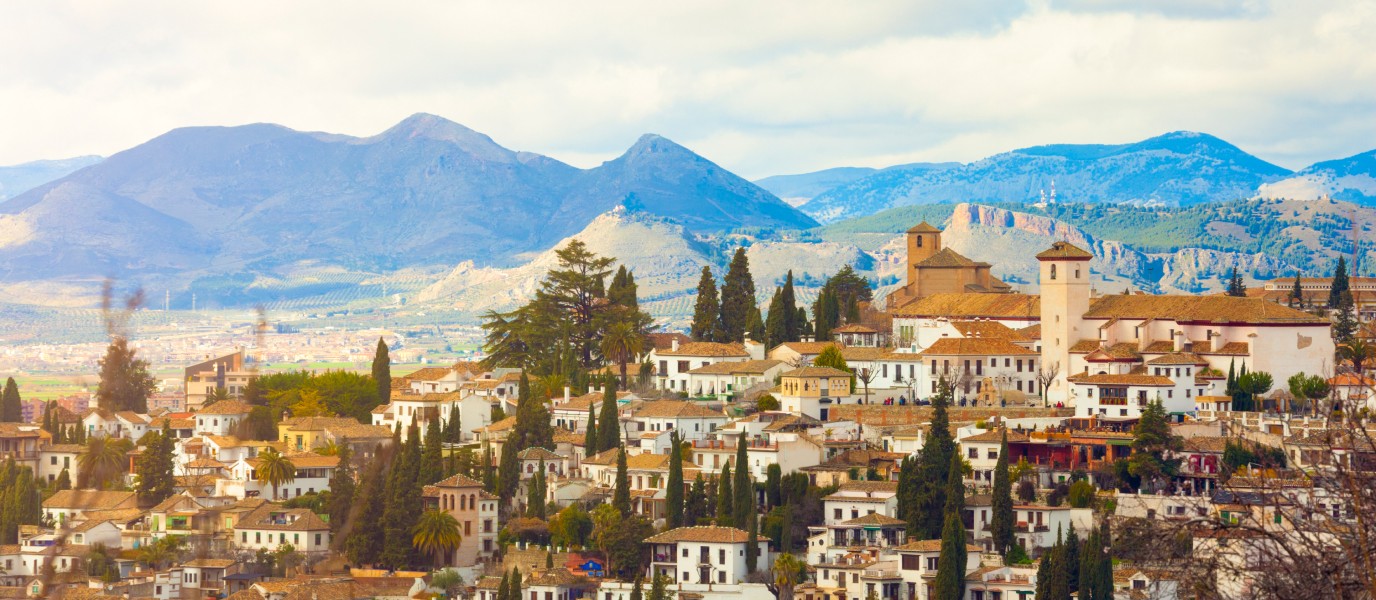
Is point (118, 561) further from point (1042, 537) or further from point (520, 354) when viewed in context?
point (1042, 537)

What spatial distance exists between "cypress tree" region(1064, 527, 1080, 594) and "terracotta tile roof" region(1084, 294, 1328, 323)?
708 inches

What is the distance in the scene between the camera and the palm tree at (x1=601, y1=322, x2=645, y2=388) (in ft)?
222

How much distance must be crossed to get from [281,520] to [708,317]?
80.3 ft

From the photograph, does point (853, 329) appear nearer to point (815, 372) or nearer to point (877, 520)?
point (815, 372)

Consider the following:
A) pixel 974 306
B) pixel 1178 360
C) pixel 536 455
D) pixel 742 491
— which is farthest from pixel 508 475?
pixel 974 306

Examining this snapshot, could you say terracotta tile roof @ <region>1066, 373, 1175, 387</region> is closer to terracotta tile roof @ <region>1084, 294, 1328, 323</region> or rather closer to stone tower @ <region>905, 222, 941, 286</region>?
terracotta tile roof @ <region>1084, 294, 1328, 323</region>

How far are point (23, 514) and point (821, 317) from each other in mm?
36145

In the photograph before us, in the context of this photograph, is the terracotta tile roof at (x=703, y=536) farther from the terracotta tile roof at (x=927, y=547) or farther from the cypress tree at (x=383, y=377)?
the cypress tree at (x=383, y=377)

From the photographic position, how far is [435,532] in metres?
54.4

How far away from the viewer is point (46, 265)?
13156 millimetres

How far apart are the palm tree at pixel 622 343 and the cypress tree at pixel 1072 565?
2688 centimetres

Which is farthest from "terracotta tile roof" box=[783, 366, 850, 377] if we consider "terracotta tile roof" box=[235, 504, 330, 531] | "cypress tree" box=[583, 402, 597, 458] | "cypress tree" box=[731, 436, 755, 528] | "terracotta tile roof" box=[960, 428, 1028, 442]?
"terracotta tile roof" box=[235, 504, 330, 531]

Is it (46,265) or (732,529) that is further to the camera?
(732,529)

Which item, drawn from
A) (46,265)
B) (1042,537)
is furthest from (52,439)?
(46,265)
